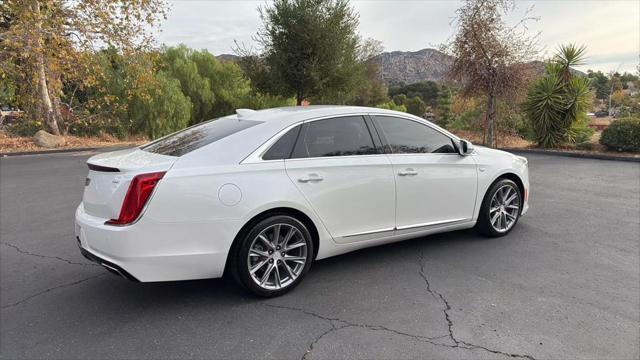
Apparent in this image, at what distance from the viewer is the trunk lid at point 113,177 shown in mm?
3119

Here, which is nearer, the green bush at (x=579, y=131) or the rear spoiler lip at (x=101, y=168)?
the rear spoiler lip at (x=101, y=168)

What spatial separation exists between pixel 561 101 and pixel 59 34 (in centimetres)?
1613

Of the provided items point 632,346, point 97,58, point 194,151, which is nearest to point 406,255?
point 632,346

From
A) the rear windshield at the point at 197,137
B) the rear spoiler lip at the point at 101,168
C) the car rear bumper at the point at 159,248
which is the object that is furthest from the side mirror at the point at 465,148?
the rear spoiler lip at the point at 101,168

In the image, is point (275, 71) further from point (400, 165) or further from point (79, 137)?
point (400, 165)

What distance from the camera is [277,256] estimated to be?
11.5ft

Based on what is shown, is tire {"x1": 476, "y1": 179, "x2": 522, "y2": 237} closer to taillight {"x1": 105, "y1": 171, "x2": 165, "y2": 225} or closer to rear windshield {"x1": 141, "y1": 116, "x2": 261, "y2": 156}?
rear windshield {"x1": 141, "y1": 116, "x2": 261, "y2": 156}

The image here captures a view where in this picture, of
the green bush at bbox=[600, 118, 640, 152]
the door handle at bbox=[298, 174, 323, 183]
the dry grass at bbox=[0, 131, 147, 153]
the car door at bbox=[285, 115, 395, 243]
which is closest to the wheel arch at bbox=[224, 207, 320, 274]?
the car door at bbox=[285, 115, 395, 243]

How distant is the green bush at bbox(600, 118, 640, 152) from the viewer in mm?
11773

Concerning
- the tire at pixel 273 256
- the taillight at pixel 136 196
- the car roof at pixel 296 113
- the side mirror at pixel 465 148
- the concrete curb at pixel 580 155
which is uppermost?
the car roof at pixel 296 113

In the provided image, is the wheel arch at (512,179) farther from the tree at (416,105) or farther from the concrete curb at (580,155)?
the tree at (416,105)

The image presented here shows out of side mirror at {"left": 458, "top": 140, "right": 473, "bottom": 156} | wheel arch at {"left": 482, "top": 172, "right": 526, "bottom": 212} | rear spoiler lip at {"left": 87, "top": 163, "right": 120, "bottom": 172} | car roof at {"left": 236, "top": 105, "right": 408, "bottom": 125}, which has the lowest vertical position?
wheel arch at {"left": 482, "top": 172, "right": 526, "bottom": 212}

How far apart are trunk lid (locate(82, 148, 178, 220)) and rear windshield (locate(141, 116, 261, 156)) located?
0.17 m

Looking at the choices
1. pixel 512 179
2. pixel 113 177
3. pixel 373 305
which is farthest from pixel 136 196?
pixel 512 179
